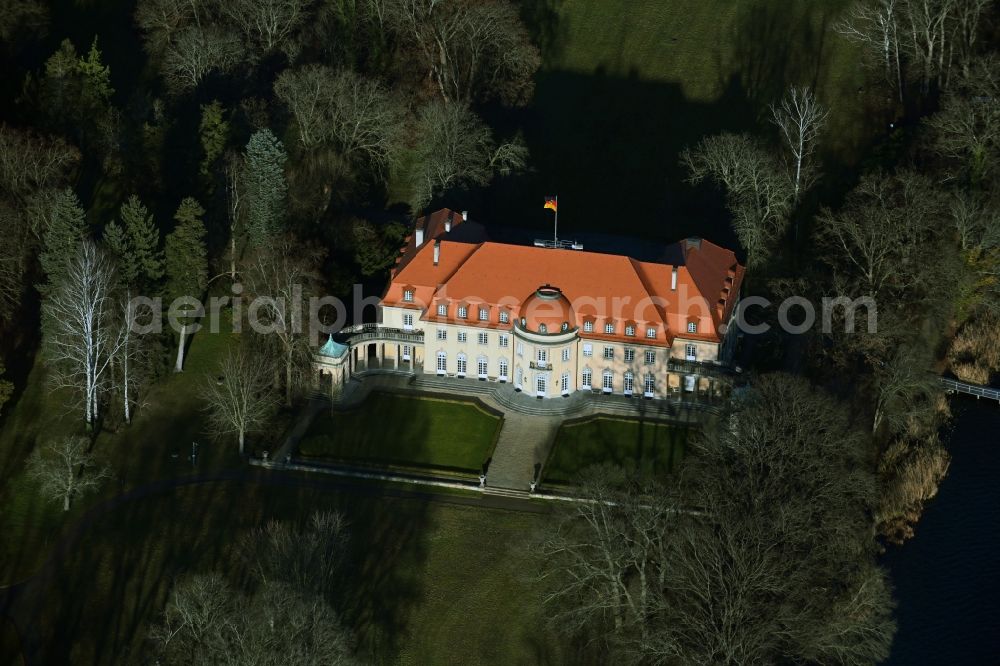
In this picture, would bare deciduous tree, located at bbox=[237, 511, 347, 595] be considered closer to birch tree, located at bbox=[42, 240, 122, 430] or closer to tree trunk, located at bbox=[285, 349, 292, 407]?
tree trunk, located at bbox=[285, 349, 292, 407]

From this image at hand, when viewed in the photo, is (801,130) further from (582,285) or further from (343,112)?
(343,112)

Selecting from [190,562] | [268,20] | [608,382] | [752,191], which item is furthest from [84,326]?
[752,191]

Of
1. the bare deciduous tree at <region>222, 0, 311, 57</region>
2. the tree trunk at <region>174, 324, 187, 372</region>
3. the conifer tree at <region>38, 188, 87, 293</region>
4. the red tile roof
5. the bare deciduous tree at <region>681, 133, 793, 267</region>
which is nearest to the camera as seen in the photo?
the conifer tree at <region>38, 188, 87, 293</region>

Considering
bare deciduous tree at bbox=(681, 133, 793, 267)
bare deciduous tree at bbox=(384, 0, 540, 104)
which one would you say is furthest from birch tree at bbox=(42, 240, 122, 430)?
bare deciduous tree at bbox=(681, 133, 793, 267)

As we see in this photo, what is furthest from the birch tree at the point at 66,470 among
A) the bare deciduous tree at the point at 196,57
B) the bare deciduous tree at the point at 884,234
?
the bare deciduous tree at the point at 884,234

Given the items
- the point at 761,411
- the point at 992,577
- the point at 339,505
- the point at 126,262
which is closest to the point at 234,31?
the point at 126,262

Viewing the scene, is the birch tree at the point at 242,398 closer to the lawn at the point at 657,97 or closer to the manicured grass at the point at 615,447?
the manicured grass at the point at 615,447
